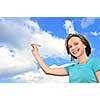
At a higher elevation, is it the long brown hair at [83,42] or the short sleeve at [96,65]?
the long brown hair at [83,42]

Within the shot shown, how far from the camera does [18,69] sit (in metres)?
2.15

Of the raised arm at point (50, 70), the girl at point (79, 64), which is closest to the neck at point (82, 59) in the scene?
the girl at point (79, 64)

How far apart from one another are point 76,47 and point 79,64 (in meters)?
0.12

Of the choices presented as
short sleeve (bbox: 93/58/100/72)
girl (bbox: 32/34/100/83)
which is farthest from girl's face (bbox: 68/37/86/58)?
short sleeve (bbox: 93/58/100/72)

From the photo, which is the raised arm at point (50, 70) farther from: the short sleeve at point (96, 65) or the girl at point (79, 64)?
the short sleeve at point (96, 65)

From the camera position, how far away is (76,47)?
217 cm

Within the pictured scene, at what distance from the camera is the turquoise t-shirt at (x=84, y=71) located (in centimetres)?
212

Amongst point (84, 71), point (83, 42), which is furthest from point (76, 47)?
point (84, 71)

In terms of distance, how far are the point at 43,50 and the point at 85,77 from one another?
355mm
